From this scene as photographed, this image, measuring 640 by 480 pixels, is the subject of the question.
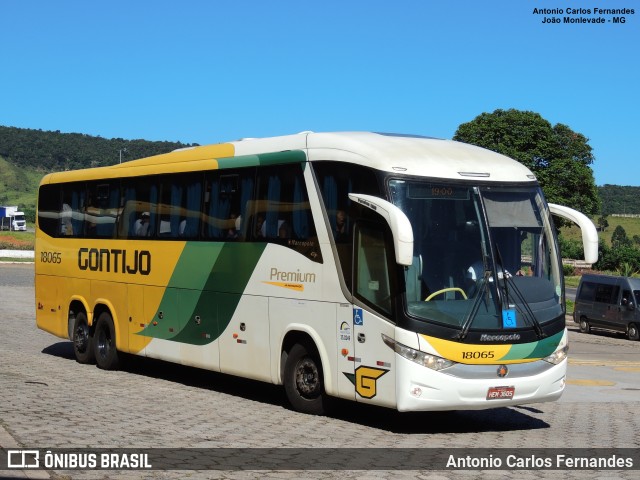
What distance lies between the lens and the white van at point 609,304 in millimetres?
35000

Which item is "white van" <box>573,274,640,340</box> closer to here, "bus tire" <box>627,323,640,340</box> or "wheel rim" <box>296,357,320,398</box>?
"bus tire" <box>627,323,640,340</box>

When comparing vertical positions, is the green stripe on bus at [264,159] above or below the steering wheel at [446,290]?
above

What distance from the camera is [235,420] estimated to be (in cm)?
1248

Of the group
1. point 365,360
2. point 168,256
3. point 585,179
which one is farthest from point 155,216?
point 585,179

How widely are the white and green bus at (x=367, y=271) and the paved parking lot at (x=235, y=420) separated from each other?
1.64 ft

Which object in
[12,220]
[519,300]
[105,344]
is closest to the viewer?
[519,300]

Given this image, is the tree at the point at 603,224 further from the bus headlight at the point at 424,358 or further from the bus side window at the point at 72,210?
the bus headlight at the point at 424,358

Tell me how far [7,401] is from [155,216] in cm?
496

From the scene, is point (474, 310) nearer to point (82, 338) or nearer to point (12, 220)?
point (82, 338)

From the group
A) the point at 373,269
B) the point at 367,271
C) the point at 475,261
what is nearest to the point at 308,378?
the point at 367,271

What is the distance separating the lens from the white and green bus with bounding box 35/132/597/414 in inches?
465

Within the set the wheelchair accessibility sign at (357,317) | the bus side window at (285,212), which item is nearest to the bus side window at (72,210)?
the bus side window at (285,212)

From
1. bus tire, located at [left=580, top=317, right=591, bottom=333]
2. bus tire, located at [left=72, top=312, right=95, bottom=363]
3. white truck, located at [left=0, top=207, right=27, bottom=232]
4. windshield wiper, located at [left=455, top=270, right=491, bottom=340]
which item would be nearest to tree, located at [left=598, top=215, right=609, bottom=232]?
white truck, located at [left=0, top=207, right=27, bottom=232]

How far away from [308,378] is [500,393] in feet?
8.52
